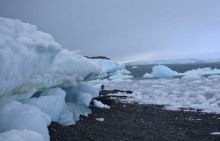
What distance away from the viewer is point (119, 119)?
7.03 metres

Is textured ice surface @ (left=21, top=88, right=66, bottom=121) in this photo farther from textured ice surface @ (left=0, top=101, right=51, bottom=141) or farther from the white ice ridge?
textured ice surface @ (left=0, top=101, right=51, bottom=141)

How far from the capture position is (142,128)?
601 cm

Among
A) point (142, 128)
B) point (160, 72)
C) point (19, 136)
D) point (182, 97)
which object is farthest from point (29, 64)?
point (160, 72)

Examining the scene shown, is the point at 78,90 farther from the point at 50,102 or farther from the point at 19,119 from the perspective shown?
the point at 19,119

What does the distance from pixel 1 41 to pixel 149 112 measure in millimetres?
6349

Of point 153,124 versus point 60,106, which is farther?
point 153,124

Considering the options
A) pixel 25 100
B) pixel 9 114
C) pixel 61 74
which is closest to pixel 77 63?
pixel 61 74

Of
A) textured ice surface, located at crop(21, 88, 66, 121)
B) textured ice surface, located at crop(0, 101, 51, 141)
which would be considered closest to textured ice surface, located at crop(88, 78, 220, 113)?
textured ice surface, located at crop(21, 88, 66, 121)

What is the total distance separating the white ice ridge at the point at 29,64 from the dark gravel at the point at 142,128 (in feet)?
3.71

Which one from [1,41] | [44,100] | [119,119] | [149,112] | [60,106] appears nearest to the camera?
[1,41]

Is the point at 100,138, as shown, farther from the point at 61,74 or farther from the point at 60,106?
the point at 61,74

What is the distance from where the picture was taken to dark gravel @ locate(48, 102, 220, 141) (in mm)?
4855

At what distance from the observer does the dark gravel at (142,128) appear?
191 inches

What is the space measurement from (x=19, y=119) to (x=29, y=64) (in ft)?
3.57
